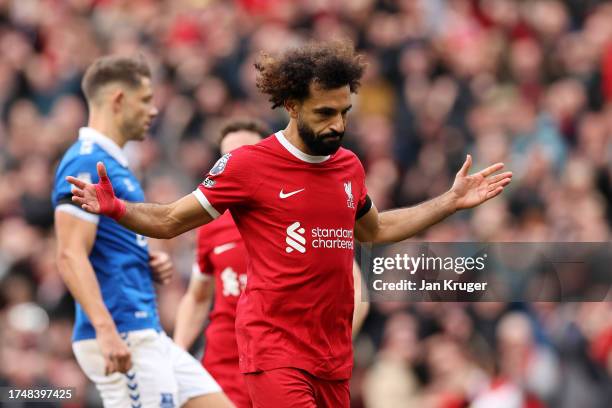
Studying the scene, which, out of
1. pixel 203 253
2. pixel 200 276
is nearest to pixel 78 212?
pixel 203 253

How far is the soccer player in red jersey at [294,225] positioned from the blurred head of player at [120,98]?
5.36 ft

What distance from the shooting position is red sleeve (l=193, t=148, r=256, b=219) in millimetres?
6875

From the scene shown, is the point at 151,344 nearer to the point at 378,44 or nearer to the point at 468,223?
the point at 468,223

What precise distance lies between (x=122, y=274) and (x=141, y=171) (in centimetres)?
778

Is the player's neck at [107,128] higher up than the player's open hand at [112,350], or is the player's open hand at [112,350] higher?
the player's neck at [107,128]

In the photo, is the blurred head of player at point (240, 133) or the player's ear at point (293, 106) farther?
the blurred head of player at point (240, 133)

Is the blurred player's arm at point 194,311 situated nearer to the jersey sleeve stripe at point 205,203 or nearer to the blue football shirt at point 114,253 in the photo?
the blue football shirt at point 114,253

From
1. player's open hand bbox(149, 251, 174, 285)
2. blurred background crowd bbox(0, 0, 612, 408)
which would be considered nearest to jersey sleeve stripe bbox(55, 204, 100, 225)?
player's open hand bbox(149, 251, 174, 285)

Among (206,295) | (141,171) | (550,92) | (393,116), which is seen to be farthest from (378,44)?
(206,295)

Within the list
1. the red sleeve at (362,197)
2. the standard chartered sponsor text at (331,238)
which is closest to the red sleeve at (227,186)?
the standard chartered sponsor text at (331,238)

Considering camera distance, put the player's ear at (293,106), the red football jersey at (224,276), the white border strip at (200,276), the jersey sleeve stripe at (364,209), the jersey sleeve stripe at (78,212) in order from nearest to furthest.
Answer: the player's ear at (293,106)
the jersey sleeve stripe at (364,209)
the jersey sleeve stripe at (78,212)
the red football jersey at (224,276)
the white border strip at (200,276)

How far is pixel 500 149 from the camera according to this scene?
1527 centimetres

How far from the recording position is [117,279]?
806 cm

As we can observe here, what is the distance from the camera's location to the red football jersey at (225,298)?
28.6 ft
